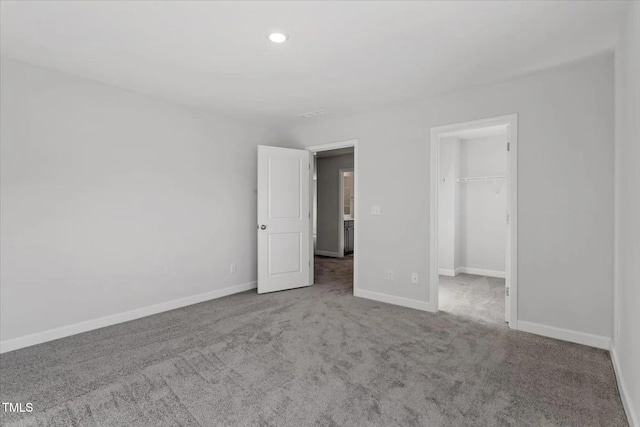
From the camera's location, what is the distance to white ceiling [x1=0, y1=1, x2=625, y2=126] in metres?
2.12

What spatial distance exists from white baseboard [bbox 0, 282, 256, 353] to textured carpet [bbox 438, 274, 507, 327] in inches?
113

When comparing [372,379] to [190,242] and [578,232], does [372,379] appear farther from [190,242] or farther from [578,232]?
[190,242]

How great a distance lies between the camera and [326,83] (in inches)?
133

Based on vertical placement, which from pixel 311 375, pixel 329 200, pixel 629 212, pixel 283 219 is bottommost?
pixel 311 375

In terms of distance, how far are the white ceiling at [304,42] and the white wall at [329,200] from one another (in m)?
4.26

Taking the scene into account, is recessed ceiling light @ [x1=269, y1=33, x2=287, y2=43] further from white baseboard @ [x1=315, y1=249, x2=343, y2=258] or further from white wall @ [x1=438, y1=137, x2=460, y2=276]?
white baseboard @ [x1=315, y1=249, x2=343, y2=258]

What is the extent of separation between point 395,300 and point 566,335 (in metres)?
1.71

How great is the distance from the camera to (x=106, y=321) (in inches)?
135

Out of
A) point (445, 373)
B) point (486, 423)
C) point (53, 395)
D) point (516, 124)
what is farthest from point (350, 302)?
point (53, 395)

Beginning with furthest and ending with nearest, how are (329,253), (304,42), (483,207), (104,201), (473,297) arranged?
(329,253), (483,207), (473,297), (104,201), (304,42)

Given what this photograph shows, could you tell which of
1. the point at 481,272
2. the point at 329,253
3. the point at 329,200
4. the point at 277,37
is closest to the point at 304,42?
the point at 277,37

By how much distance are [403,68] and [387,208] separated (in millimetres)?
1728

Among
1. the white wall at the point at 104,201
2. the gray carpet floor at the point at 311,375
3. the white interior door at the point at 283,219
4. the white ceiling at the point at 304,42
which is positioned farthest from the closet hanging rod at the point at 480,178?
the white wall at the point at 104,201

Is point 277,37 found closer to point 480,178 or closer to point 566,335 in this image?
point 566,335
